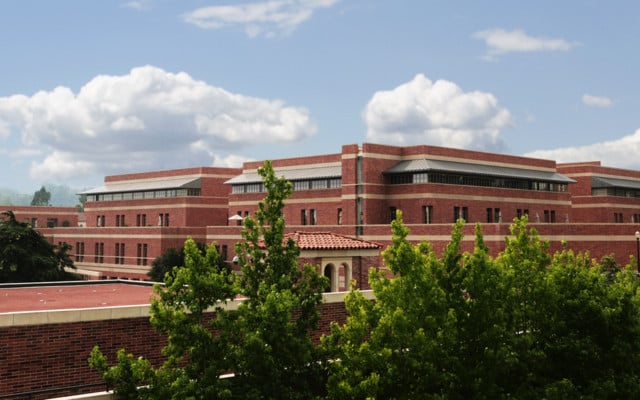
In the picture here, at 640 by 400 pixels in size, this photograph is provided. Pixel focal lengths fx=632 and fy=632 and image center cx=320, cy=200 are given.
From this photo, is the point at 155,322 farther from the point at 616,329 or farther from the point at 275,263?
the point at 616,329

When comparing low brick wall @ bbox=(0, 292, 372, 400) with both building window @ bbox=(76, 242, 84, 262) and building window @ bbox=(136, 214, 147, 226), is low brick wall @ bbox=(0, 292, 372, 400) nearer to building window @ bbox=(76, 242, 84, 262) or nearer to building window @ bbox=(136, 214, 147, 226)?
building window @ bbox=(136, 214, 147, 226)

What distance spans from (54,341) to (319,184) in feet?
170

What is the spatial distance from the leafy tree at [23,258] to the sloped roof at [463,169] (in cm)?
3271

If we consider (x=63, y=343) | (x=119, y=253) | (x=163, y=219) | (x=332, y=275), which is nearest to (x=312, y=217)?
(x=163, y=219)

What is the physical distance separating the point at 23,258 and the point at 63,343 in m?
35.3

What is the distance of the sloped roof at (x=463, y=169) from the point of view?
2447 inches

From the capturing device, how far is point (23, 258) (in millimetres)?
48531

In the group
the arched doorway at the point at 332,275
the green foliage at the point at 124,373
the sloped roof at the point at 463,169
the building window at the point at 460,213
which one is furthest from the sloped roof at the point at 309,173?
the green foliage at the point at 124,373

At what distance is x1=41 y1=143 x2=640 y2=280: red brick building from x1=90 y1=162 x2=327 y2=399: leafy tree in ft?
125

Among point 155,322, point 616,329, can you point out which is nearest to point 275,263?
point 155,322

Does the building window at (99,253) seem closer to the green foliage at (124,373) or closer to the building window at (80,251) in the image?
the building window at (80,251)

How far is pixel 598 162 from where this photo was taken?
9256 cm

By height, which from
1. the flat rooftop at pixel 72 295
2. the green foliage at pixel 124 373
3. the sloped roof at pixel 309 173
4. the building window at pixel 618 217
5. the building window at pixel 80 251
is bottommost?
the green foliage at pixel 124 373

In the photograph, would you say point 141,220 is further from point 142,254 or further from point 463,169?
point 463,169
